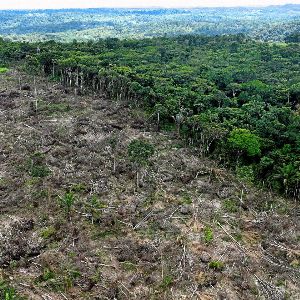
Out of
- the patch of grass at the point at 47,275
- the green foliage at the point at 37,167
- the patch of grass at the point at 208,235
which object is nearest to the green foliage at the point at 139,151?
the green foliage at the point at 37,167

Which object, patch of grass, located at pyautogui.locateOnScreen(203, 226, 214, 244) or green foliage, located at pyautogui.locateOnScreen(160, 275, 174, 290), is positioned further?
patch of grass, located at pyautogui.locateOnScreen(203, 226, 214, 244)

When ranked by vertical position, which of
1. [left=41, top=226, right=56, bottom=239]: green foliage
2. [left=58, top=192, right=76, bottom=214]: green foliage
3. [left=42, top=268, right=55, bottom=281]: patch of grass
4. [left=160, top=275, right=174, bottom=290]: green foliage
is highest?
[left=58, top=192, right=76, bottom=214]: green foliage

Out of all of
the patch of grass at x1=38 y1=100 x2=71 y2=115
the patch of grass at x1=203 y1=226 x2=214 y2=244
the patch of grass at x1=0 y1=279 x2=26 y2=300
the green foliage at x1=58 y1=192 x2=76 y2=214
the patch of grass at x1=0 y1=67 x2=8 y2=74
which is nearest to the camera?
the patch of grass at x1=0 y1=279 x2=26 y2=300

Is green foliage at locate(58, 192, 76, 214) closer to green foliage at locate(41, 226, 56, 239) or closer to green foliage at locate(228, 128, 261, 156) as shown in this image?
green foliage at locate(41, 226, 56, 239)

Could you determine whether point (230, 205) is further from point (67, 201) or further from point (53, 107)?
point (53, 107)

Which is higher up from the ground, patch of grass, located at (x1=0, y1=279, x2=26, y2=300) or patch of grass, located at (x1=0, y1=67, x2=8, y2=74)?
patch of grass, located at (x1=0, y1=67, x2=8, y2=74)

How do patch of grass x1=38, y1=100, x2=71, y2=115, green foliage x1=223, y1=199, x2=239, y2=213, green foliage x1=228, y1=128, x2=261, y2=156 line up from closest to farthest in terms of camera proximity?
green foliage x1=223, y1=199, x2=239, y2=213, green foliage x1=228, y1=128, x2=261, y2=156, patch of grass x1=38, y1=100, x2=71, y2=115

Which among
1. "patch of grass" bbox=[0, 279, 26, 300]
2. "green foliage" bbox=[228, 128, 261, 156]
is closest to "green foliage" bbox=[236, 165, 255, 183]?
"green foliage" bbox=[228, 128, 261, 156]

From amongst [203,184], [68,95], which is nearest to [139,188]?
[203,184]
